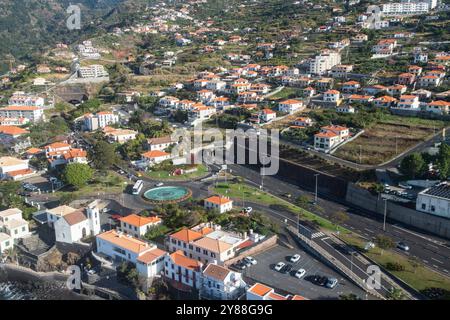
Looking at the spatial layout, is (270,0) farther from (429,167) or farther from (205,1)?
(429,167)

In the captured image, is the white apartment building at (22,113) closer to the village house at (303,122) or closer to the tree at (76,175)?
the tree at (76,175)

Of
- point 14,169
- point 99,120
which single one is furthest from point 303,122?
point 14,169

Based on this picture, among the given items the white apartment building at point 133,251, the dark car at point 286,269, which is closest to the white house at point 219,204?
the white apartment building at point 133,251

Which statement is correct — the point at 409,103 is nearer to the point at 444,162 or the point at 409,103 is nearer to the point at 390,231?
the point at 444,162

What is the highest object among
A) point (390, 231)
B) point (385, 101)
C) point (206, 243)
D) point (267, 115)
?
point (385, 101)

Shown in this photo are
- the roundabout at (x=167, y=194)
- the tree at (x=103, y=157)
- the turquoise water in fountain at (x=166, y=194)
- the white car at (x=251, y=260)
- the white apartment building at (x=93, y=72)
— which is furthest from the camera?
the white apartment building at (x=93, y=72)

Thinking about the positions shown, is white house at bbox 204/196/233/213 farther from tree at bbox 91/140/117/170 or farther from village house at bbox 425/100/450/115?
village house at bbox 425/100/450/115
